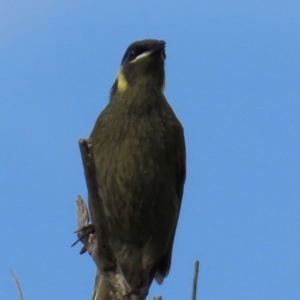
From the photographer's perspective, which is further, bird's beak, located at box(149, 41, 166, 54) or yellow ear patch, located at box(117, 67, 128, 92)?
yellow ear patch, located at box(117, 67, 128, 92)

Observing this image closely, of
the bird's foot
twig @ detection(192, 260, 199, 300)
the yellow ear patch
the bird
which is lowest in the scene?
twig @ detection(192, 260, 199, 300)

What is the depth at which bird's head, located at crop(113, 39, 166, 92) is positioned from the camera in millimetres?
7285

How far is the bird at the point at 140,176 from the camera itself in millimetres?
6781

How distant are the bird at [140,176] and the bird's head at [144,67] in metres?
0.02

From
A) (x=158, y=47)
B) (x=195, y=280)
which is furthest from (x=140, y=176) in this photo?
(x=195, y=280)

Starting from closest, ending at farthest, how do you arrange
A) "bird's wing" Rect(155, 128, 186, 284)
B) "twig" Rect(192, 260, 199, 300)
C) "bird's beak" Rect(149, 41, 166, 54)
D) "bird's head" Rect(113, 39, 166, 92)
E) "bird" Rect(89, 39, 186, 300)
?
"twig" Rect(192, 260, 199, 300) < "bird" Rect(89, 39, 186, 300) < "bird's wing" Rect(155, 128, 186, 284) < "bird's beak" Rect(149, 41, 166, 54) < "bird's head" Rect(113, 39, 166, 92)

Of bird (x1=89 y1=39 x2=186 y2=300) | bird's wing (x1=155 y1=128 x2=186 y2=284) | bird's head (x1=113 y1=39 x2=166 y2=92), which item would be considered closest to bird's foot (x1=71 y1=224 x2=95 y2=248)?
bird (x1=89 y1=39 x2=186 y2=300)

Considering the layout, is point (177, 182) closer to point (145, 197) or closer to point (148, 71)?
point (145, 197)

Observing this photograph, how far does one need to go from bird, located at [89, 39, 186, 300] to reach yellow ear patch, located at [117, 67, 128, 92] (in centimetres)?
11

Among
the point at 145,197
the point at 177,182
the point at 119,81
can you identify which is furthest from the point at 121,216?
the point at 119,81

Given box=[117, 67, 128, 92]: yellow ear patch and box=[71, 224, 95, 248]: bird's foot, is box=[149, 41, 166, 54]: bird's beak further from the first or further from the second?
box=[71, 224, 95, 248]: bird's foot

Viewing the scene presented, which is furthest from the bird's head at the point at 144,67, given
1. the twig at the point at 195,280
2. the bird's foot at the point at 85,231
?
the twig at the point at 195,280

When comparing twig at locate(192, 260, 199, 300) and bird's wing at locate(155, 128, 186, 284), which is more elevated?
bird's wing at locate(155, 128, 186, 284)

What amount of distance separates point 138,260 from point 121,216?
413 millimetres
